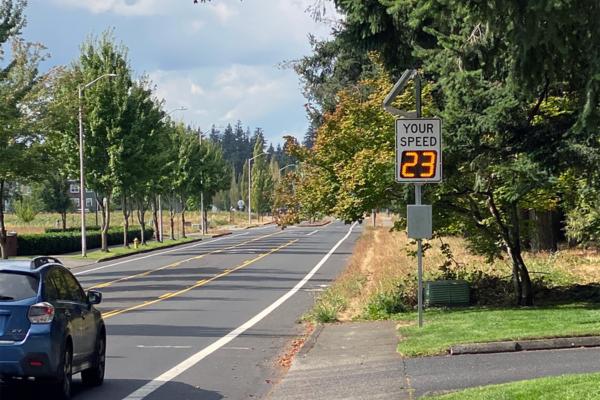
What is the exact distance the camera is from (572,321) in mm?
13445

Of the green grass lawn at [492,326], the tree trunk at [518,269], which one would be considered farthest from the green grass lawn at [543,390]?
the tree trunk at [518,269]

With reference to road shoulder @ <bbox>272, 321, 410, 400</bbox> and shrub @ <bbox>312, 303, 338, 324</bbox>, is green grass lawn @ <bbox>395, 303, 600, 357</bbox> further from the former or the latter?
shrub @ <bbox>312, 303, 338, 324</bbox>

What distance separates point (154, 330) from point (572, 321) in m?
7.62

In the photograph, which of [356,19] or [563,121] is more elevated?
[356,19]

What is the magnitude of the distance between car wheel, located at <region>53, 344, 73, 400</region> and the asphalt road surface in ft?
1.81

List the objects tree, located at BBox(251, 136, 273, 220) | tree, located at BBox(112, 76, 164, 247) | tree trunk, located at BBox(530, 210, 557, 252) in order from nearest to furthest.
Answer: tree trunk, located at BBox(530, 210, 557, 252), tree, located at BBox(112, 76, 164, 247), tree, located at BBox(251, 136, 273, 220)

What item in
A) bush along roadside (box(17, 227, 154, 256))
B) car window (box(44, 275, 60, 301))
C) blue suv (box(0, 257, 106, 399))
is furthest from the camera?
bush along roadside (box(17, 227, 154, 256))

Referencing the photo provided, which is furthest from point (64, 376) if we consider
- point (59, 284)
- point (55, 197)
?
point (55, 197)

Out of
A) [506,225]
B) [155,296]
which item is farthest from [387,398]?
[155,296]

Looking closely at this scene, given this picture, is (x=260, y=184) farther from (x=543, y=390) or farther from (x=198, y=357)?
(x=543, y=390)

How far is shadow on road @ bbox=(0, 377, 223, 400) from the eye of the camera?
964 centimetres

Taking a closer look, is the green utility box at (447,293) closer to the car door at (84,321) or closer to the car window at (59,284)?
the car door at (84,321)

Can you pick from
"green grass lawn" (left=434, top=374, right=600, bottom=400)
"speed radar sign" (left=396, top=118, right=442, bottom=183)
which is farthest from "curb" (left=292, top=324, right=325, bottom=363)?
"green grass lawn" (left=434, top=374, right=600, bottom=400)

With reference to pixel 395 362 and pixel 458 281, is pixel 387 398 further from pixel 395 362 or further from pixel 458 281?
pixel 458 281
